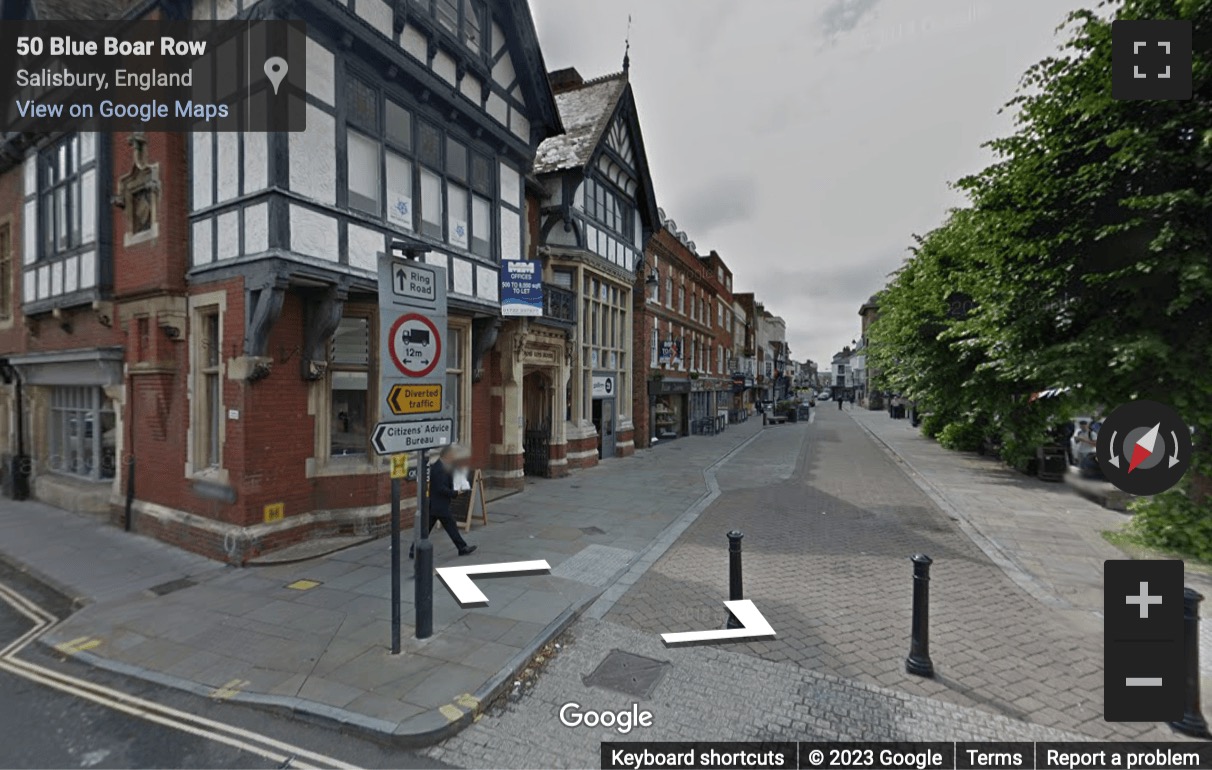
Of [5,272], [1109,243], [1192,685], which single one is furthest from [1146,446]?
[5,272]

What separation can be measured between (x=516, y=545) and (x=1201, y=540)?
9.75m

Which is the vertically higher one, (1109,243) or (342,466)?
(1109,243)

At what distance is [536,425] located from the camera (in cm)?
1467

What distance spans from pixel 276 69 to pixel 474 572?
7635 mm

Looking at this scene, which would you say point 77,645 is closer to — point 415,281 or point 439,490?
point 439,490

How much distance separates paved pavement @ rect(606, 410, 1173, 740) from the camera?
4262 mm

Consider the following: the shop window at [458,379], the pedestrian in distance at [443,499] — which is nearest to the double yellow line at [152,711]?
the pedestrian in distance at [443,499]

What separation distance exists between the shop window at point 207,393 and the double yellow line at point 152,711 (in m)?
2.85

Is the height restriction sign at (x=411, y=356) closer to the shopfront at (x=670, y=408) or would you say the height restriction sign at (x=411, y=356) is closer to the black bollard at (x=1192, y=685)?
the black bollard at (x=1192, y=685)

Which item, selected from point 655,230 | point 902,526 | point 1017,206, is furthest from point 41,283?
point 1017,206

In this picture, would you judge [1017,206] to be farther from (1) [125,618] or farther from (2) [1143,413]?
(1) [125,618]

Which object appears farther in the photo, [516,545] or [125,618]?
[516,545]

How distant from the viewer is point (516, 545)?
8.05 meters

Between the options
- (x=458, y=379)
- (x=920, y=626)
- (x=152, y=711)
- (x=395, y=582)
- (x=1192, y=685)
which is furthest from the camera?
(x=458, y=379)
